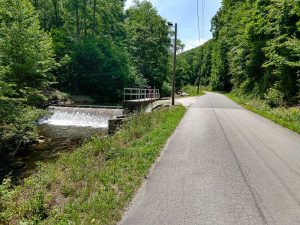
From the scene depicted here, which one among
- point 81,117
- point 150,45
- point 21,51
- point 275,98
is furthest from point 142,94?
point 150,45

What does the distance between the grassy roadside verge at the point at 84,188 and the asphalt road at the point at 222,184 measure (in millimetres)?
342

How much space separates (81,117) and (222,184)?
18333 mm

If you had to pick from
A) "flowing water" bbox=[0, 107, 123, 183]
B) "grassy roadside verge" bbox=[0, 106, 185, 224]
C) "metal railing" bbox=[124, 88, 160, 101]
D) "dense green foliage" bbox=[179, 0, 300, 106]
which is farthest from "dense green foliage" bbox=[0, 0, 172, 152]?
"dense green foliage" bbox=[179, 0, 300, 106]

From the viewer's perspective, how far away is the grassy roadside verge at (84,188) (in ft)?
15.1

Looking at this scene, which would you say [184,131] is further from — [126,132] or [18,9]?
[18,9]

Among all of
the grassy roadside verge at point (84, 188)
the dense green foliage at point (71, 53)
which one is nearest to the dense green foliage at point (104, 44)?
the dense green foliage at point (71, 53)

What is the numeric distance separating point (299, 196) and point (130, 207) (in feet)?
10.9

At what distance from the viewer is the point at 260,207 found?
487cm

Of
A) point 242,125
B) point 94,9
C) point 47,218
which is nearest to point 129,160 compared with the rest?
point 47,218

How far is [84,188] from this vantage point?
18.4 ft

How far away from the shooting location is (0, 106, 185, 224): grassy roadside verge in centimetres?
462

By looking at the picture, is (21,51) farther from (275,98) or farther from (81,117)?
(275,98)

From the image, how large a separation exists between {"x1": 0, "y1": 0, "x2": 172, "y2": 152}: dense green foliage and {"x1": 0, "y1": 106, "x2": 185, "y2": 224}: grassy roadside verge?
7222 millimetres

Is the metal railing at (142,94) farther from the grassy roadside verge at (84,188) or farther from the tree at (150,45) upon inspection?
the tree at (150,45)
